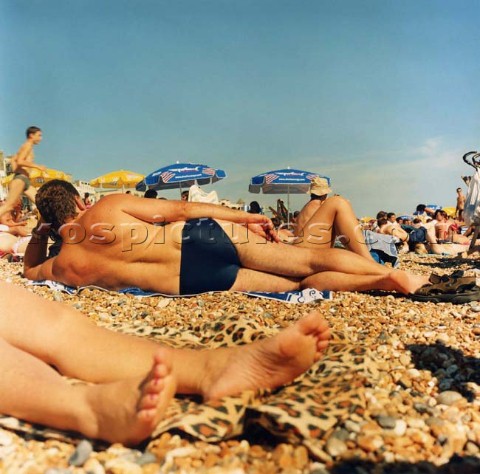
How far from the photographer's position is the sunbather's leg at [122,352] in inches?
70.0

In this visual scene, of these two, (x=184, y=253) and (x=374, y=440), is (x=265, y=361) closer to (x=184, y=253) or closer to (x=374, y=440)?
(x=374, y=440)

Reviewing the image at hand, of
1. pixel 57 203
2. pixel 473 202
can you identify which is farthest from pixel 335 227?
pixel 473 202

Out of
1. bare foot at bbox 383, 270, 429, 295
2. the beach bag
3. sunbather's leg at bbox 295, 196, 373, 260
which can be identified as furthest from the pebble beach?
the beach bag

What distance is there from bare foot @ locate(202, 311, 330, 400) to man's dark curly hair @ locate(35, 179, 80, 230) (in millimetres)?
2831

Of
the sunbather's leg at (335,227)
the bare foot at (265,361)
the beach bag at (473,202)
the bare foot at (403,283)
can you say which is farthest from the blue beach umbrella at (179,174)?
the bare foot at (265,361)

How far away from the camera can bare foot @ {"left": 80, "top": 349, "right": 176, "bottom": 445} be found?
1.43 metres

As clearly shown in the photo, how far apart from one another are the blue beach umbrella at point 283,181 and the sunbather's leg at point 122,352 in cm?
1679

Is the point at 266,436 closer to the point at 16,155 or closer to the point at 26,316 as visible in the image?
the point at 26,316

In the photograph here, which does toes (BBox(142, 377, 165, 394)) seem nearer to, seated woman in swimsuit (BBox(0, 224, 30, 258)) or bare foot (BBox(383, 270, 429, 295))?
bare foot (BBox(383, 270, 429, 295))

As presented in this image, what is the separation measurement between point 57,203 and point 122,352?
8.90 feet

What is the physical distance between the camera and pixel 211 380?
1.81m

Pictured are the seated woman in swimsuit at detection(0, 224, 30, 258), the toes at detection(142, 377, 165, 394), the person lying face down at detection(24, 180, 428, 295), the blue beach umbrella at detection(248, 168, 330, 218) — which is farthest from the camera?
the blue beach umbrella at detection(248, 168, 330, 218)

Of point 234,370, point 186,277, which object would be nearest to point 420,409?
point 234,370

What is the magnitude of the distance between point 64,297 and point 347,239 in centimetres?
287
